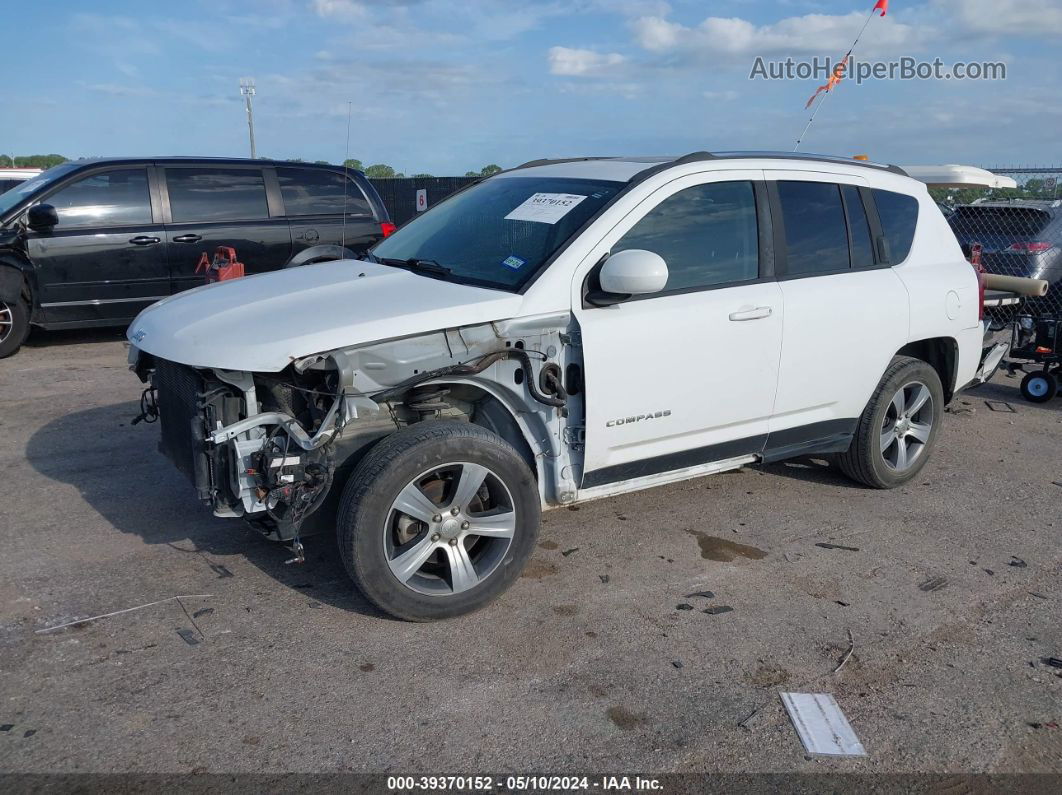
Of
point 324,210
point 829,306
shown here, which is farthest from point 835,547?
point 324,210

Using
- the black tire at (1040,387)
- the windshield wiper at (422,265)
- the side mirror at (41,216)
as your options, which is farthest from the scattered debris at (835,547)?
the side mirror at (41,216)

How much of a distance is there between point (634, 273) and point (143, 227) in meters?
7.04

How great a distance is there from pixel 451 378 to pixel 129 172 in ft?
22.9

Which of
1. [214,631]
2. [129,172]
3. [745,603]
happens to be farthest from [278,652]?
[129,172]

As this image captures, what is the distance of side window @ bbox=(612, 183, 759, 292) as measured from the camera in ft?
14.5

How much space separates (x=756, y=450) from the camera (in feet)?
16.1

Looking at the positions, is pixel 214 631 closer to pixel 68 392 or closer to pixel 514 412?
pixel 514 412

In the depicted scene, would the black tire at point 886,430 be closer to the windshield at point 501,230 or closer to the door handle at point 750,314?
the door handle at point 750,314

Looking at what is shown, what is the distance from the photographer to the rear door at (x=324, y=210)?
10.2 meters

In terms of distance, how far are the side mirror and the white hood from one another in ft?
17.0

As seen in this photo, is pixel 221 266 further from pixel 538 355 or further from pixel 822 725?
pixel 822 725

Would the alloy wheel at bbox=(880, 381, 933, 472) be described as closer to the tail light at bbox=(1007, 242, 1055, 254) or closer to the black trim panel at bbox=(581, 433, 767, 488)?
the black trim panel at bbox=(581, 433, 767, 488)

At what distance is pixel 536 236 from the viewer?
438 centimetres

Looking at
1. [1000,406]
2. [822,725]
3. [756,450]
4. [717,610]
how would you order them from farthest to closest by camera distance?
[1000,406], [756,450], [717,610], [822,725]
